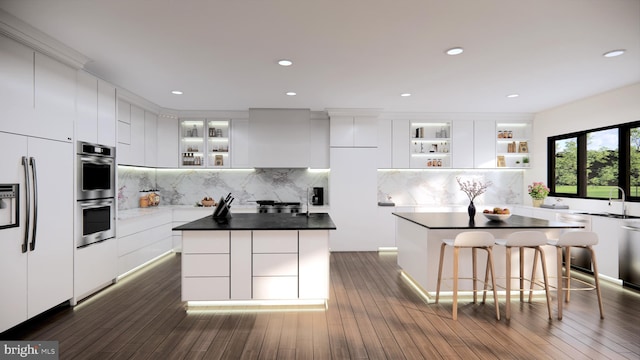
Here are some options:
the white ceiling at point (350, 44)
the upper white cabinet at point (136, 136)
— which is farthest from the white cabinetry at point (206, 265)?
the upper white cabinet at point (136, 136)

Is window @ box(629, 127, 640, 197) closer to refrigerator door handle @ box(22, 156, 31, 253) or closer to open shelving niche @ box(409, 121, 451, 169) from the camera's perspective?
open shelving niche @ box(409, 121, 451, 169)

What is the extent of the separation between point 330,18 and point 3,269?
3447mm

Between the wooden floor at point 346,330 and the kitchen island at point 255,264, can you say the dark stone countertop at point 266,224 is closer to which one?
the kitchen island at point 255,264

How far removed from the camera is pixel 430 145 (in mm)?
6629

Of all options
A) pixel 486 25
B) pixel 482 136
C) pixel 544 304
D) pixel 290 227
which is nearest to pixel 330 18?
pixel 486 25

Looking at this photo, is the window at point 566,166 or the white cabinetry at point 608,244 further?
the window at point 566,166

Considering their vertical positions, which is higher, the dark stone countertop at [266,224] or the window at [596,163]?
the window at [596,163]

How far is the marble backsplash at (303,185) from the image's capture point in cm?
651

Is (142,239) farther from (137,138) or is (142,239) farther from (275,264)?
(275,264)

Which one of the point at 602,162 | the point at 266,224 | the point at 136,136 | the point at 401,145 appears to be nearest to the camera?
the point at 266,224

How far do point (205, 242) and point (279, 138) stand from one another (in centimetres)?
307

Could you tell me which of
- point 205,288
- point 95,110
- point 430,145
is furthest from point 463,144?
point 95,110

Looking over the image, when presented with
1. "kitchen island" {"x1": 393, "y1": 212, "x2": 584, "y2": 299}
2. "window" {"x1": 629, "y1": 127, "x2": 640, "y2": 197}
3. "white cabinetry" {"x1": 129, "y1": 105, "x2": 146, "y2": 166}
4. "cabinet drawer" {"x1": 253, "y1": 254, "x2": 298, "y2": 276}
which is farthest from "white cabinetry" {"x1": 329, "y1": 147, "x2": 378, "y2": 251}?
"window" {"x1": 629, "y1": 127, "x2": 640, "y2": 197}

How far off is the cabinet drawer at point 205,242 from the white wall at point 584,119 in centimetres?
567
